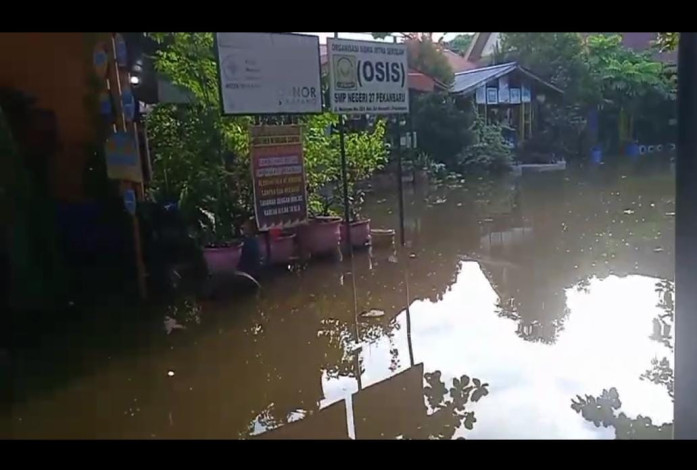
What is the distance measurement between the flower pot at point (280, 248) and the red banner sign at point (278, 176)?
0.17 metres

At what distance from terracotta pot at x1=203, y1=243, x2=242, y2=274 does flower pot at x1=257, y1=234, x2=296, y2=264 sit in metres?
0.49

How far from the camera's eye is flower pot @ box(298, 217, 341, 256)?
5953 mm

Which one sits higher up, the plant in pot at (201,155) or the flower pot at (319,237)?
the plant in pot at (201,155)

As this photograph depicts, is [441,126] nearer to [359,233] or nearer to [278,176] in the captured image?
[359,233]

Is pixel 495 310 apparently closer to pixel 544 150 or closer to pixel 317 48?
pixel 317 48

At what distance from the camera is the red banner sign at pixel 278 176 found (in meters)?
5.41

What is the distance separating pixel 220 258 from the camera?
5.11 meters

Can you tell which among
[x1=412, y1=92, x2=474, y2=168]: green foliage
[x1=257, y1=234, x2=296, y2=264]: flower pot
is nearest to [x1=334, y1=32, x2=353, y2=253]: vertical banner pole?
[x1=257, y1=234, x2=296, y2=264]: flower pot

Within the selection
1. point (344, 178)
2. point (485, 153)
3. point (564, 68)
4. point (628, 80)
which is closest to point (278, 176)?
point (344, 178)

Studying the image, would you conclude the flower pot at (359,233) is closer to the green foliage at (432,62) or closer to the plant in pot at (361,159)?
the plant in pot at (361,159)

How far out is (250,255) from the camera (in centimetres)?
549

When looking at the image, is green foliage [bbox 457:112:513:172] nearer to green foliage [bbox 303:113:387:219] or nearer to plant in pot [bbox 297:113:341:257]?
green foliage [bbox 303:113:387:219]

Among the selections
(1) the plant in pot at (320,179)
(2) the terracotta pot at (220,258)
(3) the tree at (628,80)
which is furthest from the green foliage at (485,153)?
(2) the terracotta pot at (220,258)
